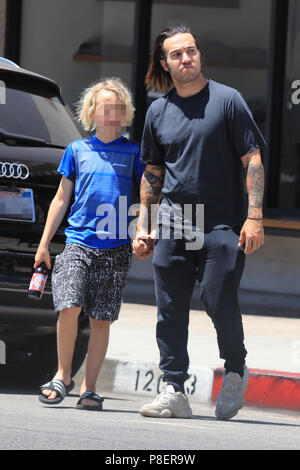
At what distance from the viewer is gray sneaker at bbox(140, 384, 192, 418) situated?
6.12 meters

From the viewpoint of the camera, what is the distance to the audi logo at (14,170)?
650 centimetres

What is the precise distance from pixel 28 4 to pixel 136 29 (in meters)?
1.38

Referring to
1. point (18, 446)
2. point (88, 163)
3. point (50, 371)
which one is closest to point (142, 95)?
point (50, 371)

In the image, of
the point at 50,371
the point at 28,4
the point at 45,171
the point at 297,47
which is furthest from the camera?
the point at 28,4

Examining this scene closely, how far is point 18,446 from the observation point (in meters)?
5.08

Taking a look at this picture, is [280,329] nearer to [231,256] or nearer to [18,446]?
[231,256]

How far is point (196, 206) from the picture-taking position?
599 centimetres

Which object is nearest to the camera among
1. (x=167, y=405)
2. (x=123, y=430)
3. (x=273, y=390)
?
(x=123, y=430)

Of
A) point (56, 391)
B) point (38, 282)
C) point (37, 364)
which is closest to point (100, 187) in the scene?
point (38, 282)

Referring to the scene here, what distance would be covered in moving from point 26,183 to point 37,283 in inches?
25.0

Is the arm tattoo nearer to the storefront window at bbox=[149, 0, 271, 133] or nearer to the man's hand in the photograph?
the man's hand

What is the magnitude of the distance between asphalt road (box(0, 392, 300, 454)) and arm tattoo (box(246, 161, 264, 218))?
3.53 feet

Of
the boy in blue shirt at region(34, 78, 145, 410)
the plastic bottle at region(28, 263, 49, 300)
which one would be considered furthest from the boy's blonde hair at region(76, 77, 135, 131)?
the plastic bottle at region(28, 263, 49, 300)

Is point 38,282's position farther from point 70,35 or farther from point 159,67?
point 70,35
